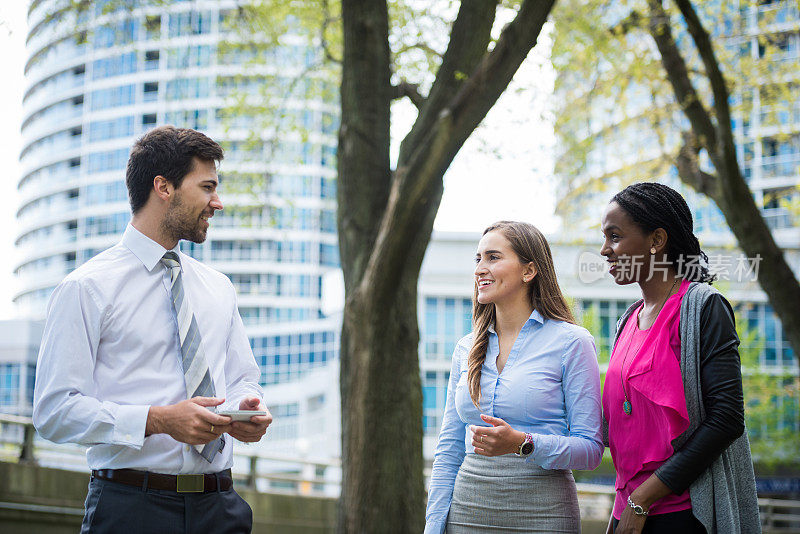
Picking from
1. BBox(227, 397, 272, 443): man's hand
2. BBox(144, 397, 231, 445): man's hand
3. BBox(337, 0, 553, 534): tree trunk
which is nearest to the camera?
BBox(144, 397, 231, 445): man's hand

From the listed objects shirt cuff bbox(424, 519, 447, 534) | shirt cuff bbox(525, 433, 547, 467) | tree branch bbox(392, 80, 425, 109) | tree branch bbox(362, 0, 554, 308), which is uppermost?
tree branch bbox(392, 80, 425, 109)

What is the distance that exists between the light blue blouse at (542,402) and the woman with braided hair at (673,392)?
0.50ft

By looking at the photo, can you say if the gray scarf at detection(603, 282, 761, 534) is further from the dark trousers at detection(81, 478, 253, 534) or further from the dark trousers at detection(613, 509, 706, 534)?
the dark trousers at detection(81, 478, 253, 534)

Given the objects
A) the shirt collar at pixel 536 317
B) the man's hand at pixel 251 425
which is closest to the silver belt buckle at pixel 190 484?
the man's hand at pixel 251 425

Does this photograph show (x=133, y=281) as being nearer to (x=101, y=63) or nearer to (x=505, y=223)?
(x=505, y=223)

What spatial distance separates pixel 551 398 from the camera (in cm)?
318

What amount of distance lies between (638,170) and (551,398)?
10839 mm

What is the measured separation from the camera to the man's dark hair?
3088 millimetres

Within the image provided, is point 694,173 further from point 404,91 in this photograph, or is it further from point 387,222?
point 387,222

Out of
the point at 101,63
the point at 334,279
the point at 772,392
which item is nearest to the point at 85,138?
the point at 101,63

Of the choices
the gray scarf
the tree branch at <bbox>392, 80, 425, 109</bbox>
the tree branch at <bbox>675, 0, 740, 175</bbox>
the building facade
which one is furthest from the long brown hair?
the building facade

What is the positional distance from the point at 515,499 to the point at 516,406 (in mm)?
362

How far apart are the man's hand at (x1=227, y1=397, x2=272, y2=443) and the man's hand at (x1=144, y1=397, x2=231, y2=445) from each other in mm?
68

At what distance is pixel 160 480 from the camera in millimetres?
2865
